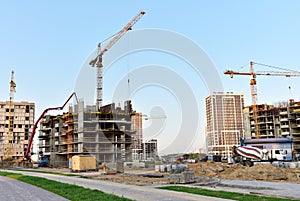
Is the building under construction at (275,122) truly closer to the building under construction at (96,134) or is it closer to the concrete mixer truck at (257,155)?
the building under construction at (96,134)

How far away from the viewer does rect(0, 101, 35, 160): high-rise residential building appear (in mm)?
121062

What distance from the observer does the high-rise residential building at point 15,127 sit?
121062mm

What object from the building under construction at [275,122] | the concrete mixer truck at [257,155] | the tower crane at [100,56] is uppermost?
the tower crane at [100,56]

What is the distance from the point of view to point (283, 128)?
331 ft

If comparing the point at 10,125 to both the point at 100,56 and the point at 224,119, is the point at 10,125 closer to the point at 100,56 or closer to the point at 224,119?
the point at 100,56

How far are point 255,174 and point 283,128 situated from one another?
83.0m

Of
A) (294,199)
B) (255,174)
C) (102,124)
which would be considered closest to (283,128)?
(102,124)

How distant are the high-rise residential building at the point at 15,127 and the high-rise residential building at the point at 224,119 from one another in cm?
9323

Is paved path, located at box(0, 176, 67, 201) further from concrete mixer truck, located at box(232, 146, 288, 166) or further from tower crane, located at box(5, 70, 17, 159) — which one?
tower crane, located at box(5, 70, 17, 159)

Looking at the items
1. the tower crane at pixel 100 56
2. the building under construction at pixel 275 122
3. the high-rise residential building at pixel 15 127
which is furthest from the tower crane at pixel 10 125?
the building under construction at pixel 275 122

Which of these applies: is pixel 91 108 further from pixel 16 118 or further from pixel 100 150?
pixel 16 118

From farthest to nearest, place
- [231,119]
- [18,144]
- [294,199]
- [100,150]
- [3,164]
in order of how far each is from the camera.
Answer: [231,119] < [18,144] < [3,164] < [100,150] < [294,199]

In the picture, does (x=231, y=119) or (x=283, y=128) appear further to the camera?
(x=231, y=119)

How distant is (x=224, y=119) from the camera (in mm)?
166375
